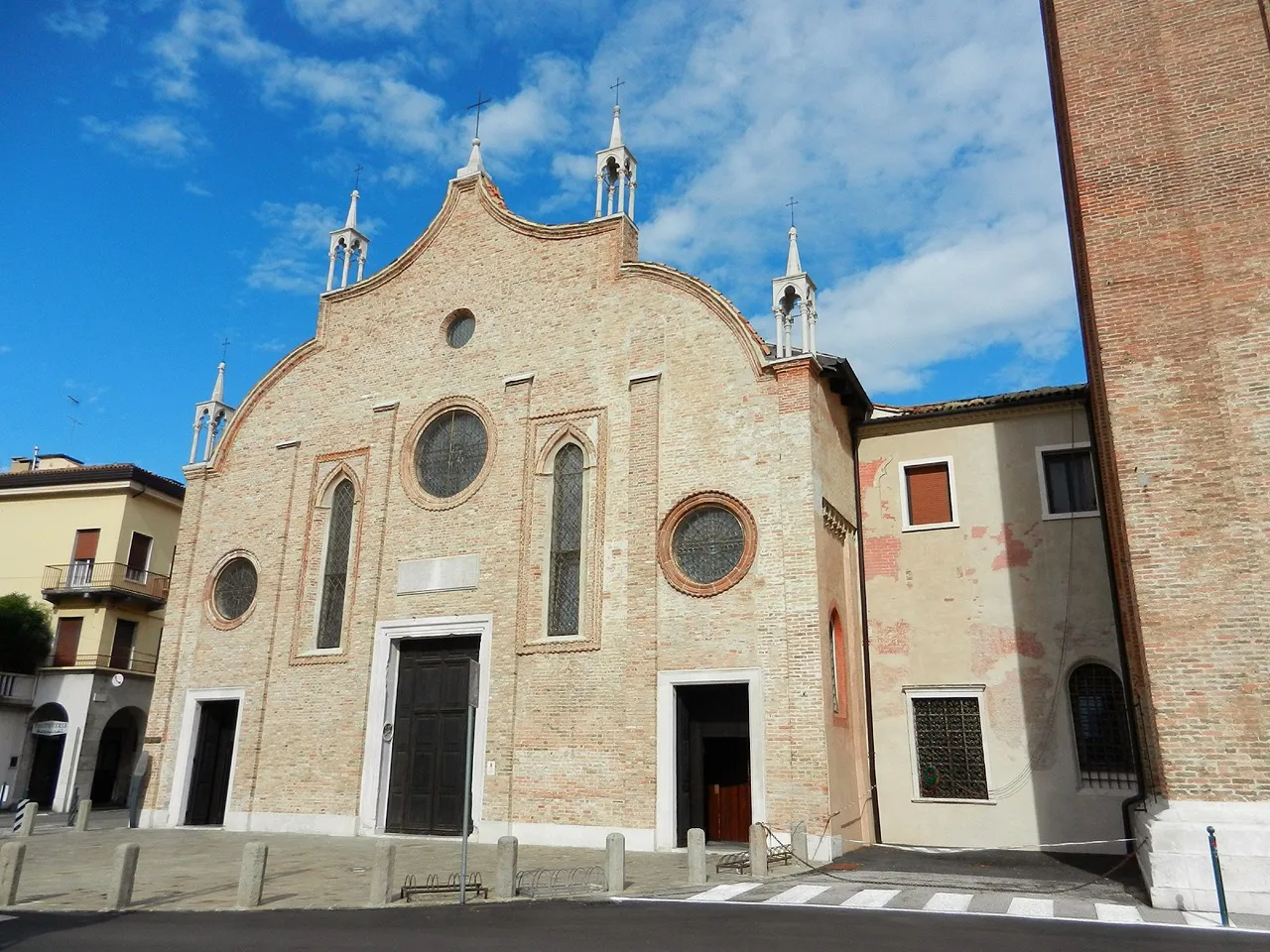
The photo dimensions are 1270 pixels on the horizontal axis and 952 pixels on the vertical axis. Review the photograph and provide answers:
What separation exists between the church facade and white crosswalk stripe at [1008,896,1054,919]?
4.02m

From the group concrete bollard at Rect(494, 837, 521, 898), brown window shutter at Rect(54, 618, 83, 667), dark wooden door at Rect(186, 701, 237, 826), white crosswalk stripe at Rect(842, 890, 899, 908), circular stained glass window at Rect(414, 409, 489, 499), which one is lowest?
white crosswalk stripe at Rect(842, 890, 899, 908)

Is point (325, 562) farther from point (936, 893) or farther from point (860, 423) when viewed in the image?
point (936, 893)

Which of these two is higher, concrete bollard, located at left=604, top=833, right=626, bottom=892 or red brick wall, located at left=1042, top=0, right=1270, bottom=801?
red brick wall, located at left=1042, top=0, right=1270, bottom=801

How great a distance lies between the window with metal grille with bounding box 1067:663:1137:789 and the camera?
49.0 feet

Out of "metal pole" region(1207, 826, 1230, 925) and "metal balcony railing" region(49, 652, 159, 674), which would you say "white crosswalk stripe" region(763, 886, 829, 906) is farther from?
"metal balcony railing" region(49, 652, 159, 674)

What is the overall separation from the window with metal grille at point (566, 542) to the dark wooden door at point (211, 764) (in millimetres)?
8218

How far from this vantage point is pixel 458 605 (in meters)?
17.5

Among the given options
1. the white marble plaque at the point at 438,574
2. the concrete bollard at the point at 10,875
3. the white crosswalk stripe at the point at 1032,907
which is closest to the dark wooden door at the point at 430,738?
the white marble plaque at the point at 438,574

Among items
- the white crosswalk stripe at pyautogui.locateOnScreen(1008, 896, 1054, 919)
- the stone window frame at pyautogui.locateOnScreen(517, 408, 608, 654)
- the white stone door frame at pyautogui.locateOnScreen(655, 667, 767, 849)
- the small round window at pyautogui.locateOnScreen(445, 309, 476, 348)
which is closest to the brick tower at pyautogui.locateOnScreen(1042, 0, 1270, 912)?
the white crosswalk stripe at pyautogui.locateOnScreen(1008, 896, 1054, 919)

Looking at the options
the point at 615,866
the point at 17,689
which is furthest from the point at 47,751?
the point at 615,866

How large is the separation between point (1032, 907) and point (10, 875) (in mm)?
10736

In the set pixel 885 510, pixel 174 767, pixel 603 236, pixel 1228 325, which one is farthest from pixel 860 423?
pixel 174 767

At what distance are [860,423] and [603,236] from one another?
6.25 m

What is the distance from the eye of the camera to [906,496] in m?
17.7
